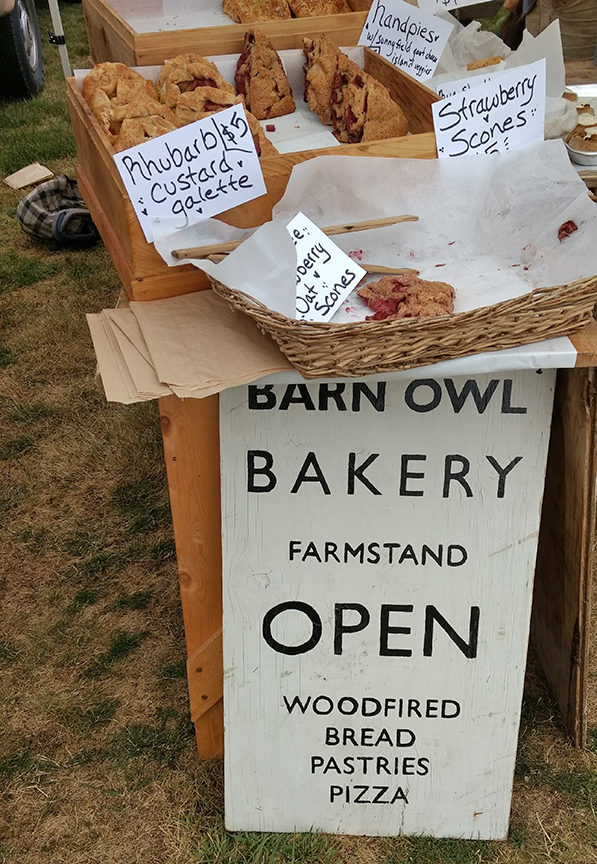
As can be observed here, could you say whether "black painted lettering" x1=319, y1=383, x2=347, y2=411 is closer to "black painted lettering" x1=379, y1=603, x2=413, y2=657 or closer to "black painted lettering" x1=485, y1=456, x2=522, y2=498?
"black painted lettering" x1=485, y1=456, x2=522, y2=498

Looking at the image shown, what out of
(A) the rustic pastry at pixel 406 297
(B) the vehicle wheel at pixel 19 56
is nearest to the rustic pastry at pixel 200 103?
(A) the rustic pastry at pixel 406 297

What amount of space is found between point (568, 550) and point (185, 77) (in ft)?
3.91

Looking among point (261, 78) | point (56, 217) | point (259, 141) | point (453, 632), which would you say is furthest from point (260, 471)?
point (56, 217)

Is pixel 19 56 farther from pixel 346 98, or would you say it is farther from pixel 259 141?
pixel 259 141

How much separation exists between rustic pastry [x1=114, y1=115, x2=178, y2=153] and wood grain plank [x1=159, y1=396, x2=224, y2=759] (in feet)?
1.51

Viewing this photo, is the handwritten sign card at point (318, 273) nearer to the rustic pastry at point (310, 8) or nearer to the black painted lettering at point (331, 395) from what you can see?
the black painted lettering at point (331, 395)

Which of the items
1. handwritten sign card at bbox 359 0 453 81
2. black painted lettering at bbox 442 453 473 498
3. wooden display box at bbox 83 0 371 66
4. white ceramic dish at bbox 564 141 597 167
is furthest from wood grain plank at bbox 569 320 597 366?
wooden display box at bbox 83 0 371 66

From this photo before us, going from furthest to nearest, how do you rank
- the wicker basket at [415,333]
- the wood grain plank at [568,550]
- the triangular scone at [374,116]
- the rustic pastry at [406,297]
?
the triangular scone at [374,116]
the wood grain plank at [568,550]
the rustic pastry at [406,297]
the wicker basket at [415,333]

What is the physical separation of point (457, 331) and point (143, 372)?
1.38ft

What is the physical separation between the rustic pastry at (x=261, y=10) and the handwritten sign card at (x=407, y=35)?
338mm

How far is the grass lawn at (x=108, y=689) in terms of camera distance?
63.2 inches

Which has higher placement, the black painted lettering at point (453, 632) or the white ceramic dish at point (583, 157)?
the white ceramic dish at point (583, 157)

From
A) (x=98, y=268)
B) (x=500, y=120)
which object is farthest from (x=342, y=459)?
(x=98, y=268)

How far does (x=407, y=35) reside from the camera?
187cm
